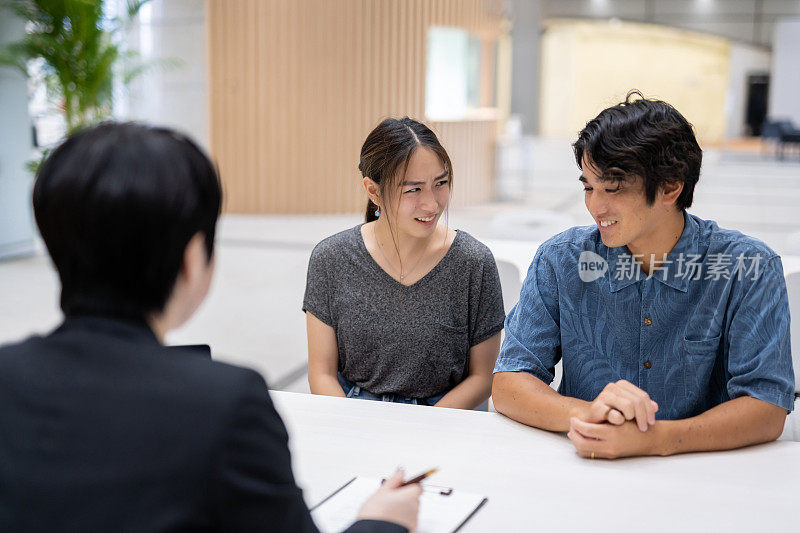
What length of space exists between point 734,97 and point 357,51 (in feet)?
53.8

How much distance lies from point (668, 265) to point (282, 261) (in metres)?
5.25

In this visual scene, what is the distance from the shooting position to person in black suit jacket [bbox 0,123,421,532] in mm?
767

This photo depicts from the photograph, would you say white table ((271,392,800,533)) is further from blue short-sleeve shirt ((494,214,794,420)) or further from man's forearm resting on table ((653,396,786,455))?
blue short-sleeve shirt ((494,214,794,420))

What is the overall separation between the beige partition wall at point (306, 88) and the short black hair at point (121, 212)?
8.17m

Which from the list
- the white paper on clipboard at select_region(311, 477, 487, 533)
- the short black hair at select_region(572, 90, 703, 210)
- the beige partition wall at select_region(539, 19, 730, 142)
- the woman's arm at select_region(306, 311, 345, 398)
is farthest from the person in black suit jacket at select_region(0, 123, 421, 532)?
the beige partition wall at select_region(539, 19, 730, 142)

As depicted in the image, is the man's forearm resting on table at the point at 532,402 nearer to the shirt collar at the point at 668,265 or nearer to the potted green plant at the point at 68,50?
the shirt collar at the point at 668,265

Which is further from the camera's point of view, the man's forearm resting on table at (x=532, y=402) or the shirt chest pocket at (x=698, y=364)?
the shirt chest pocket at (x=698, y=364)

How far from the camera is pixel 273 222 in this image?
880 centimetres

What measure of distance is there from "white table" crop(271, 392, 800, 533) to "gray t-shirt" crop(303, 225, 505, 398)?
0.46 metres

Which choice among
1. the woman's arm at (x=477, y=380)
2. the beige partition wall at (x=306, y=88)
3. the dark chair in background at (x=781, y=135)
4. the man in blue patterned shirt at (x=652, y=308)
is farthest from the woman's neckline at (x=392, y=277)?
the dark chair in background at (x=781, y=135)

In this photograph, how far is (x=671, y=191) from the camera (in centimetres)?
171

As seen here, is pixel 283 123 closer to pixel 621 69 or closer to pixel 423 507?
pixel 423 507

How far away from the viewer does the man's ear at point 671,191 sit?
1696 mm

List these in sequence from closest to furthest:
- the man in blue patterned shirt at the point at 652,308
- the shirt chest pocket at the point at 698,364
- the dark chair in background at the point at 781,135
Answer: the man in blue patterned shirt at the point at 652,308 < the shirt chest pocket at the point at 698,364 < the dark chair in background at the point at 781,135
